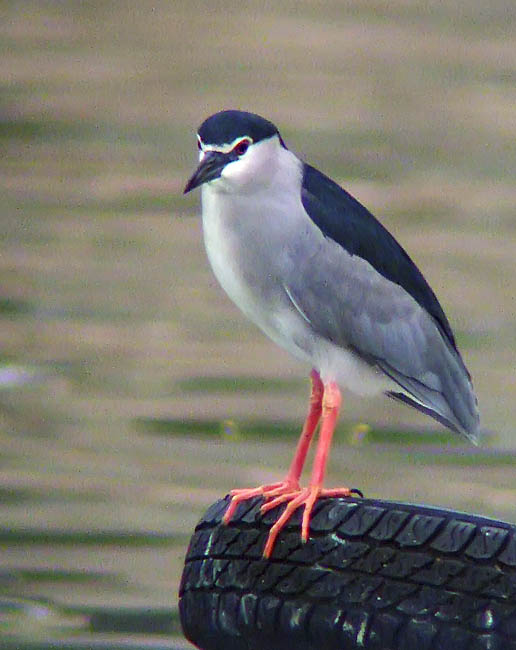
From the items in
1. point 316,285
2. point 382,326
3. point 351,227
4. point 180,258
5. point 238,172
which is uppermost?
point 238,172

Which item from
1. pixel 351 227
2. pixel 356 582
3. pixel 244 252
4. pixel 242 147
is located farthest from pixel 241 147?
pixel 356 582

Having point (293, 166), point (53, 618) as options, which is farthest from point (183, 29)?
point (293, 166)

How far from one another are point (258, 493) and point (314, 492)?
0.14 m

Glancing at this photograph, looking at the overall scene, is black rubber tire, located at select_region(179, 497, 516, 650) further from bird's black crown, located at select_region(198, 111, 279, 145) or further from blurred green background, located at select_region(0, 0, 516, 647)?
blurred green background, located at select_region(0, 0, 516, 647)

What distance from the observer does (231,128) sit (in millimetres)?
3168

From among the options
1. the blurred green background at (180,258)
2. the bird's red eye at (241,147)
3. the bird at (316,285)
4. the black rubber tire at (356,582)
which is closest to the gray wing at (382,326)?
the bird at (316,285)

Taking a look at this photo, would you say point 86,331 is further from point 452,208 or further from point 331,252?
point 331,252

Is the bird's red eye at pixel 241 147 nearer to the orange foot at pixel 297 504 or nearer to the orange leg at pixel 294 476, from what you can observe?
the orange leg at pixel 294 476

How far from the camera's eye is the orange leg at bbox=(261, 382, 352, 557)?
2.96 meters

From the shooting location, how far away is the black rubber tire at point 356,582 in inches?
104

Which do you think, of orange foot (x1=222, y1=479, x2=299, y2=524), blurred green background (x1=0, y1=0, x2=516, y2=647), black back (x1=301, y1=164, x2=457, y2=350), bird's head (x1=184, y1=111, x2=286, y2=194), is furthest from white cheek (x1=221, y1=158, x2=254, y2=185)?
blurred green background (x1=0, y1=0, x2=516, y2=647)

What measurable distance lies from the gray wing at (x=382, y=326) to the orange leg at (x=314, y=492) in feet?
0.42

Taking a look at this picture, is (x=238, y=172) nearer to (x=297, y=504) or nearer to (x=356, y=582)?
(x=297, y=504)

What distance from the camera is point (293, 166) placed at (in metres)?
3.34
